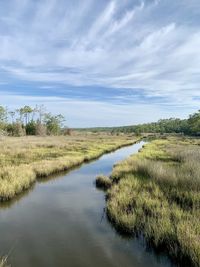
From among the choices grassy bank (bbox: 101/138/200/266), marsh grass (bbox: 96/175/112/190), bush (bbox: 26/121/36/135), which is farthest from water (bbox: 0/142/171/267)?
bush (bbox: 26/121/36/135)

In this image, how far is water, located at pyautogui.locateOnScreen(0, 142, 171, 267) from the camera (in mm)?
7879

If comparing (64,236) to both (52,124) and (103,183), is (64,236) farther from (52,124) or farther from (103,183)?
(52,124)

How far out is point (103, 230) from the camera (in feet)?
33.2

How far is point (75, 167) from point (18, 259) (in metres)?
17.4

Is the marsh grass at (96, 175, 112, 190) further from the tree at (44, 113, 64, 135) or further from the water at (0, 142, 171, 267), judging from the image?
the tree at (44, 113, 64, 135)

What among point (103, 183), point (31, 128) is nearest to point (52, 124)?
point (31, 128)

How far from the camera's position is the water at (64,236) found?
7879mm

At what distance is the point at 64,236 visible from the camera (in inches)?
372

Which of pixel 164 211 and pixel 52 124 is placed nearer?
pixel 164 211

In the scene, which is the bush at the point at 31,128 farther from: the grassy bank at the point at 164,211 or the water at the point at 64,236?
the water at the point at 64,236

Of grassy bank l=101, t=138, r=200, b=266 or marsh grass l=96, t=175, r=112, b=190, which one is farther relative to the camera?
marsh grass l=96, t=175, r=112, b=190

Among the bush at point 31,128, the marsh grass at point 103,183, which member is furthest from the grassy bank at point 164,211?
the bush at point 31,128

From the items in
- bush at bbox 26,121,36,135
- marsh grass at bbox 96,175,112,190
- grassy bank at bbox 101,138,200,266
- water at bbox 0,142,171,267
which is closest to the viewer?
water at bbox 0,142,171,267

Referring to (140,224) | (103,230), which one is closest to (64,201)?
(103,230)
